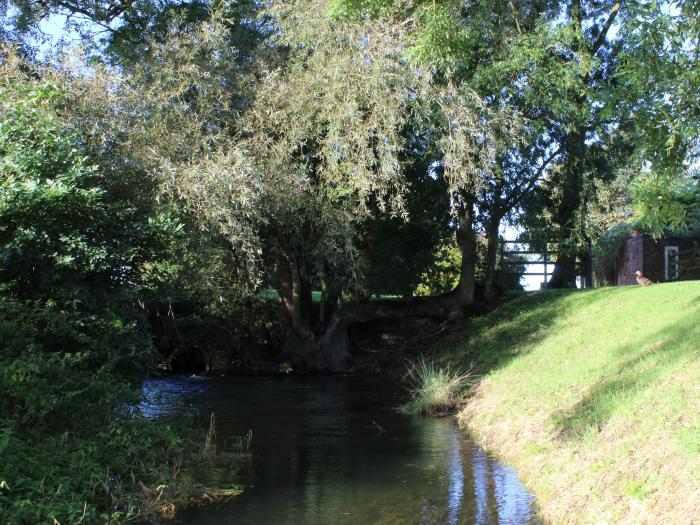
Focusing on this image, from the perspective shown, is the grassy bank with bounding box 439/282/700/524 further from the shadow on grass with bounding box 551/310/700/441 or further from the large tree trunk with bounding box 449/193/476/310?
the large tree trunk with bounding box 449/193/476/310

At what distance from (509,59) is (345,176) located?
16.1 ft

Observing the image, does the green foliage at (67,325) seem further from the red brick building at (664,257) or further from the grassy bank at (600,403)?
the red brick building at (664,257)

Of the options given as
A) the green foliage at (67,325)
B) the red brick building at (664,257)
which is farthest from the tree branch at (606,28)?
the green foliage at (67,325)

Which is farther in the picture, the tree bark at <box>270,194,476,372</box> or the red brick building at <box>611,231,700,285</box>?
the red brick building at <box>611,231,700,285</box>

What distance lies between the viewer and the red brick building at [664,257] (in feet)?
82.4

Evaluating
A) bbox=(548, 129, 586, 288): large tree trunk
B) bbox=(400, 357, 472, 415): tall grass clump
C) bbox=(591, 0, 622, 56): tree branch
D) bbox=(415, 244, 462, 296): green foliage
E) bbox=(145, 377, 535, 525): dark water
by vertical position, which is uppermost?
bbox=(591, 0, 622, 56): tree branch

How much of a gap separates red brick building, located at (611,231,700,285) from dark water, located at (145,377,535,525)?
12.7 metres

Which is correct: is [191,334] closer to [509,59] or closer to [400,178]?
[400,178]

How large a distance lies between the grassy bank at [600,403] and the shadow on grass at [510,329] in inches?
2.4

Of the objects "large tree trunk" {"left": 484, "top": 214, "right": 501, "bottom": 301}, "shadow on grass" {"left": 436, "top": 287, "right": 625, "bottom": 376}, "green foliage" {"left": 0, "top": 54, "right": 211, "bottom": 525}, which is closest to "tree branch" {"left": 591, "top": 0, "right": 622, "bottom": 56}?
"large tree trunk" {"left": 484, "top": 214, "right": 501, "bottom": 301}

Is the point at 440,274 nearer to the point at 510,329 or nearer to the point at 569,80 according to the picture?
the point at 510,329

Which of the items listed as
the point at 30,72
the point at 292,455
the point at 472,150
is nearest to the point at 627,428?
the point at 292,455

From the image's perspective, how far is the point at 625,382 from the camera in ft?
35.0

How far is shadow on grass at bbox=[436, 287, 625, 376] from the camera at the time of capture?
18.2 m
